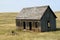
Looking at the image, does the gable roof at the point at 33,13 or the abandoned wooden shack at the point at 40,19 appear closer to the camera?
the abandoned wooden shack at the point at 40,19

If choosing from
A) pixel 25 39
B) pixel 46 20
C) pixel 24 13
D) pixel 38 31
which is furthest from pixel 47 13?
pixel 25 39

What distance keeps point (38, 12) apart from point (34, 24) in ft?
8.17

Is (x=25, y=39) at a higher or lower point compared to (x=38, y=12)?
lower

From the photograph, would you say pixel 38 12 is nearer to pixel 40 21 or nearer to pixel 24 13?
pixel 40 21

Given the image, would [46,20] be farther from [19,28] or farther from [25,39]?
[25,39]

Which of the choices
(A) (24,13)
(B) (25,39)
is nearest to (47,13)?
(A) (24,13)

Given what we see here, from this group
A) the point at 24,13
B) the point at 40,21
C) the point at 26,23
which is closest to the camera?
the point at 40,21

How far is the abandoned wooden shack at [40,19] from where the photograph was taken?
3831 cm

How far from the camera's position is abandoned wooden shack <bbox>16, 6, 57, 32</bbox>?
38312 millimetres

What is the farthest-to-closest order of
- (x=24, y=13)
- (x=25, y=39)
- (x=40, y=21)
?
(x=24, y=13) → (x=40, y=21) → (x=25, y=39)

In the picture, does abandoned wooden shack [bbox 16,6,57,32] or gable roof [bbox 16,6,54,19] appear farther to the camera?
gable roof [bbox 16,6,54,19]

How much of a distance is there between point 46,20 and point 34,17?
95.1 inches

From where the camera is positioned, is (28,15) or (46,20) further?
(28,15)

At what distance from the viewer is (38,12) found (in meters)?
39.8
